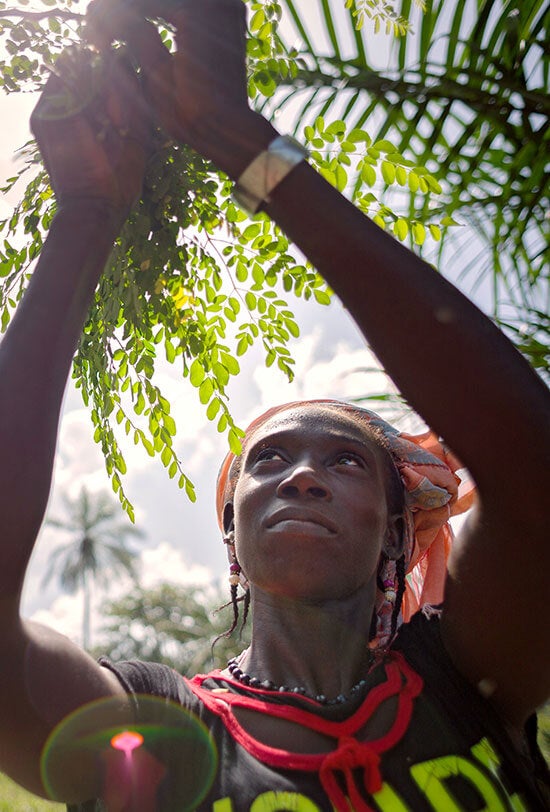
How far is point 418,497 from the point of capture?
2.40m

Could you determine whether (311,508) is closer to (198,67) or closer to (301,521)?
(301,521)

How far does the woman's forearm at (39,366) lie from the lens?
1.35 m

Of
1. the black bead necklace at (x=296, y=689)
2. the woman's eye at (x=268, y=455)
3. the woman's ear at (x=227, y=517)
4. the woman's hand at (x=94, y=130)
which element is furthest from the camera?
the woman's ear at (x=227, y=517)

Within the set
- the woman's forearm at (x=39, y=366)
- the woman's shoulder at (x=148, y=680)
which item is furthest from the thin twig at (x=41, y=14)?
the woman's shoulder at (x=148, y=680)

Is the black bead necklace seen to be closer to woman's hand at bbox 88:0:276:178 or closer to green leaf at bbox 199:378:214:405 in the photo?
green leaf at bbox 199:378:214:405

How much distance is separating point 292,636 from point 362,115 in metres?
2.02

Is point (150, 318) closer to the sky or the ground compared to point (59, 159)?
closer to the ground

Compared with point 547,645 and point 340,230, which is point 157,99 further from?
point 547,645

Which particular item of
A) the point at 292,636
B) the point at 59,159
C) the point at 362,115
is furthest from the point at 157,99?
the point at 362,115

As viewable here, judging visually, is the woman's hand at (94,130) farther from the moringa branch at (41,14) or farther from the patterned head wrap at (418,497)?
the patterned head wrap at (418,497)

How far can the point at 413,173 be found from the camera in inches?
77.9

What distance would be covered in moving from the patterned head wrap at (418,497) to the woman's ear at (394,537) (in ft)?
0.05

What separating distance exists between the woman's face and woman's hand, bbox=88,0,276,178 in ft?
2.88

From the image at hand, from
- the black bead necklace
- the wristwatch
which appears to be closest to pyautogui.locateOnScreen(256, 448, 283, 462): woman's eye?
the black bead necklace
